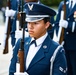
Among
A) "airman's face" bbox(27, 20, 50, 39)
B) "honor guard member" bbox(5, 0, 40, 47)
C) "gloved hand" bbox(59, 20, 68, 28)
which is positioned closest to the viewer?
"airman's face" bbox(27, 20, 50, 39)

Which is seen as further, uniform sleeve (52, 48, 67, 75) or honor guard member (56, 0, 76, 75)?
honor guard member (56, 0, 76, 75)

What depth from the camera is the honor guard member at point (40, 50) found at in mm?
3750

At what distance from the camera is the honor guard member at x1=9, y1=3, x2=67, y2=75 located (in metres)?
3.75

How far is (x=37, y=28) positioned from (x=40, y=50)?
0.23m

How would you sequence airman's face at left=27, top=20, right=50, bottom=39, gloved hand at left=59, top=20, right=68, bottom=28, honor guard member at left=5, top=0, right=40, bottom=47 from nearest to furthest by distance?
airman's face at left=27, top=20, right=50, bottom=39 < gloved hand at left=59, top=20, right=68, bottom=28 < honor guard member at left=5, top=0, right=40, bottom=47

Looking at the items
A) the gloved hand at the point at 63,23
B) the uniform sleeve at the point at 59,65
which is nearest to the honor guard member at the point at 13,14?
the gloved hand at the point at 63,23

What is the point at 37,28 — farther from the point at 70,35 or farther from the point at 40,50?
the point at 70,35

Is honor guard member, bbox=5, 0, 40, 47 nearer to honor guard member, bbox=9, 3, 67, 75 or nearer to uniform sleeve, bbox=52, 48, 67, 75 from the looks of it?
honor guard member, bbox=9, 3, 67, 75

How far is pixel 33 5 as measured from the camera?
155 inches

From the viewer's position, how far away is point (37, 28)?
3.76 metres

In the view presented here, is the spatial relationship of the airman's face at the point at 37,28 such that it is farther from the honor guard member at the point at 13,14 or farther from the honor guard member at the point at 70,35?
the honor guard member at the point at 13,14

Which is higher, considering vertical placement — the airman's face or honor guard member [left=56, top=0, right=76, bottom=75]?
the airman's face

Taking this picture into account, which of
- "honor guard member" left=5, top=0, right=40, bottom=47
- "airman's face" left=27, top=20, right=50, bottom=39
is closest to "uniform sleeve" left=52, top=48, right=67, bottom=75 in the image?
"airman's face" left=27, top=20, right=50, bottom=39

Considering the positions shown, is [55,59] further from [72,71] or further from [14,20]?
[14,20]
